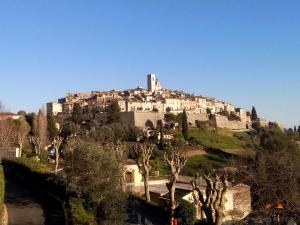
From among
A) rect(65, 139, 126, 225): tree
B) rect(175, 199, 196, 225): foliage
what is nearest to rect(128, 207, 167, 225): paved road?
rect(175, 199, 196, 225): foliage

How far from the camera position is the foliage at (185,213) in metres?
26.1

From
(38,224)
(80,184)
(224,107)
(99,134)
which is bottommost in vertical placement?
(38,224)

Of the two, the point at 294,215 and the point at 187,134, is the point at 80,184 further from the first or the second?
the point at 187,134

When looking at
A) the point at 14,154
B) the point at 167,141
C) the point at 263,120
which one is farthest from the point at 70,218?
the point at 263,120

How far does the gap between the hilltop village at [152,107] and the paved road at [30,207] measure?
2834 inches

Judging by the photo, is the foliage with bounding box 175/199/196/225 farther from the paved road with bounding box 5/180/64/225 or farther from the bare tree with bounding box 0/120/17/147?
the bare tree with bounding box 0/120/17/147

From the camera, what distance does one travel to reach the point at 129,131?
3187 inches

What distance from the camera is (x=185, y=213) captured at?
26578mm

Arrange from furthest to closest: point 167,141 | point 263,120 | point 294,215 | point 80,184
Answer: point 263,120 < point 167,141 < point 80,184 < point 294,215

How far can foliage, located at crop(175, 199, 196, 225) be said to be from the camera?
26141 mm

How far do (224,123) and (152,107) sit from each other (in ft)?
92.0

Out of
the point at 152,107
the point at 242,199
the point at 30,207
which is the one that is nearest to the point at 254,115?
the point at 152,107

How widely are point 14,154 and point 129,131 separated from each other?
4362 centimetres

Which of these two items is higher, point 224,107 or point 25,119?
point 224,107
